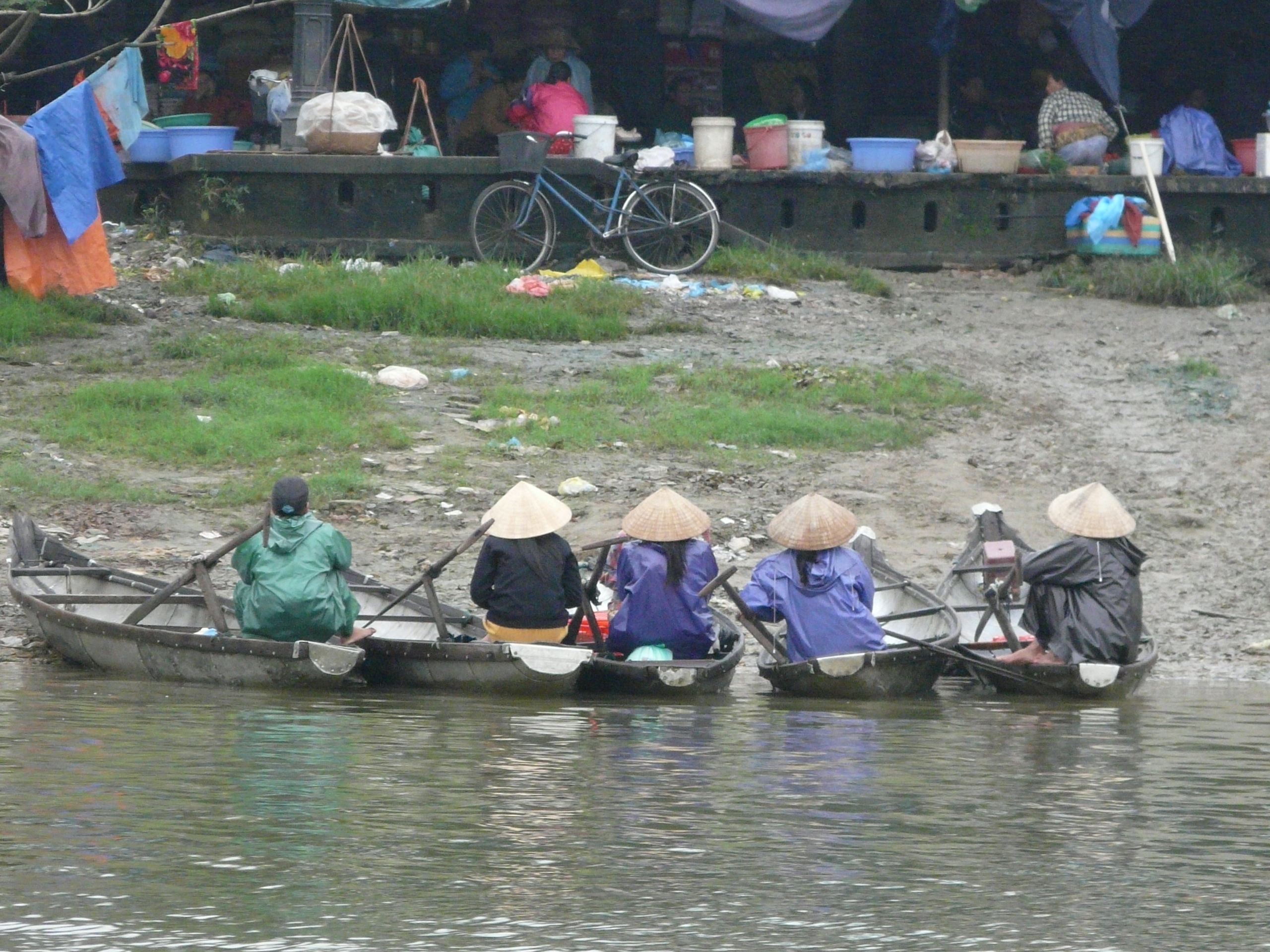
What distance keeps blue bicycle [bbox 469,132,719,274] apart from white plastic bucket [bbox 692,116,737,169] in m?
0.69

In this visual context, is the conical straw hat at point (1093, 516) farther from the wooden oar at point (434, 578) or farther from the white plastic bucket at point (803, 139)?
the white plastic bucket at point (803, 139)

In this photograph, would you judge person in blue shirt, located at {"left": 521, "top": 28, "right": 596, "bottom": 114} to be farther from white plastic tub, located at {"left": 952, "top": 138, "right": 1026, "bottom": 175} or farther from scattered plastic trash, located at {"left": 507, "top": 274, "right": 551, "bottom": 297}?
white plastic tub, located at {"left": 952, "top": 138, "right": 1026, "bottom": 175}

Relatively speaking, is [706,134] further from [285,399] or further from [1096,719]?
[1096,719]

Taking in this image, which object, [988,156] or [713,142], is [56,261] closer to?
[713,142]

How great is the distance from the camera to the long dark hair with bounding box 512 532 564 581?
8898mm

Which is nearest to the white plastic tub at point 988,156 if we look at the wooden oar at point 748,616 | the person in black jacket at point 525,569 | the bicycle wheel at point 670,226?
the bicycle wheel at point 670,226

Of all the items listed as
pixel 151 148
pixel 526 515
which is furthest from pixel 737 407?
pixel 151 148

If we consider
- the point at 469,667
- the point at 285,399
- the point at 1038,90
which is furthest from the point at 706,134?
the point at 469,667

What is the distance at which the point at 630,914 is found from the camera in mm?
5625

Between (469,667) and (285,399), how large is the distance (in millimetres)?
4137

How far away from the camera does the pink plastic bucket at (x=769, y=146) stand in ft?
54.5

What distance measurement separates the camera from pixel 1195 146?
674 inches

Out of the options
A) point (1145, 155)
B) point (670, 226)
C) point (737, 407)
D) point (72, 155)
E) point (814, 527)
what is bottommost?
point (814, 527)

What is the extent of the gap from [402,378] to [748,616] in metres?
4.75
